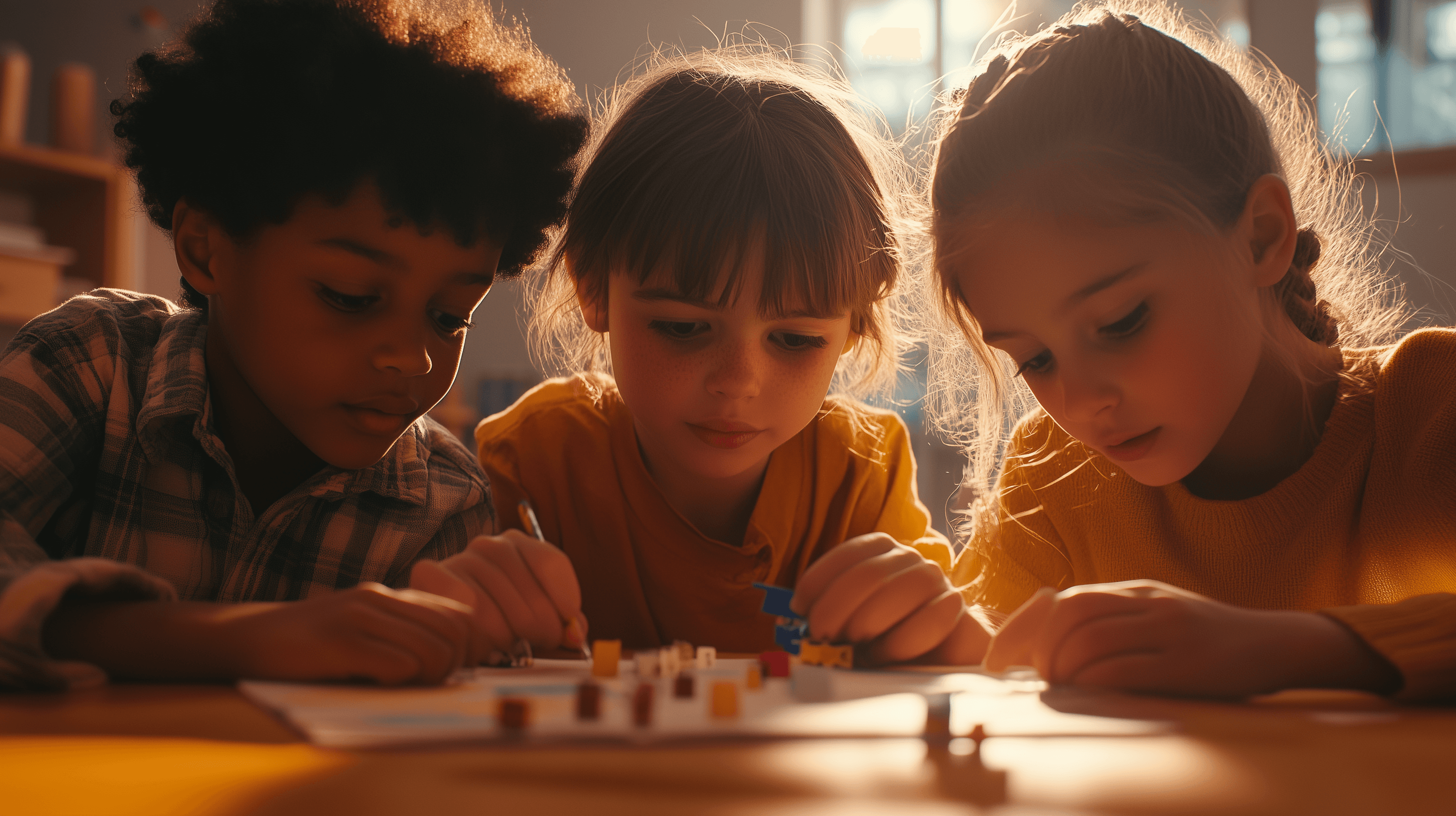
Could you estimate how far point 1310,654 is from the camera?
523 mm

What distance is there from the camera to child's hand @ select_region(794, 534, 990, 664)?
64 centimetres

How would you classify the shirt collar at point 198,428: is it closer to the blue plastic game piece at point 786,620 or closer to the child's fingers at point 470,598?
the child's fingers at point 470,598

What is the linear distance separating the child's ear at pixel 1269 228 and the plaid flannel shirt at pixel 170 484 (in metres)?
0.77

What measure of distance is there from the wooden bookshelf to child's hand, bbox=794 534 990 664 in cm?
318

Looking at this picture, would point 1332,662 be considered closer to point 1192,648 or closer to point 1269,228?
point 1192,648

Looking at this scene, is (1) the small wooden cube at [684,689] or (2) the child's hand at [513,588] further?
(2) the child's hand at [513,588]

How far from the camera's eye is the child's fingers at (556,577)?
635 mm

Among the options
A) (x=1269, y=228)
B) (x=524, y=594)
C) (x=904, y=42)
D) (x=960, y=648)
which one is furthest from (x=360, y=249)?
(x=904, y=42)

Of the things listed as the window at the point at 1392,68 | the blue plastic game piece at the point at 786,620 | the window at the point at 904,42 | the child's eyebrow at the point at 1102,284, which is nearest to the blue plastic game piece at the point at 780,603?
the blue plastic game piece at the point at 786,620

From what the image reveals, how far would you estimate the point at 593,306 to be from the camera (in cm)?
105

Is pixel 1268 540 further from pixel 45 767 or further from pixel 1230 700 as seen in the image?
pixel 45 767

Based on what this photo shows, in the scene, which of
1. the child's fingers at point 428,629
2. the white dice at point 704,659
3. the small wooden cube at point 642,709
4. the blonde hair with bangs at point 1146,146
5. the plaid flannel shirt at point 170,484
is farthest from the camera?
the blonde hair with bangs at point 1146,146

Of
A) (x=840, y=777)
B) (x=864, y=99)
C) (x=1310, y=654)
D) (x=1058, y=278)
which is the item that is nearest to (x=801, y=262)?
(x=1058, y=278)

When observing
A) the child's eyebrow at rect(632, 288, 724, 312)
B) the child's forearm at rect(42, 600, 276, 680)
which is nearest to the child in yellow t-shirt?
the child's eyebrow at rect(632, 288, 724, 312)
